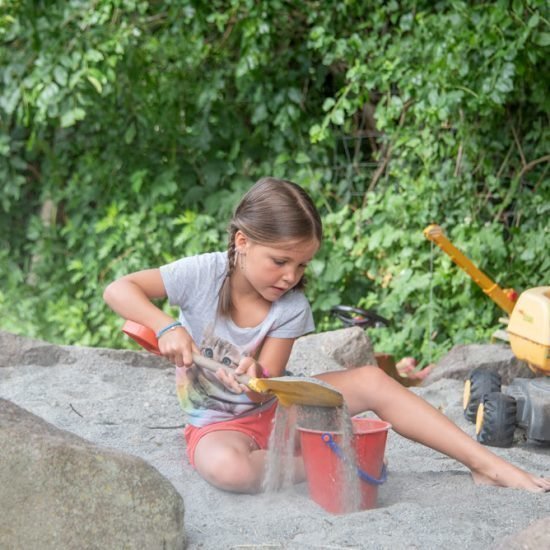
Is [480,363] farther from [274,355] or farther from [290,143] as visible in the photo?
[290,143]

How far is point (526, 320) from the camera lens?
2.92m

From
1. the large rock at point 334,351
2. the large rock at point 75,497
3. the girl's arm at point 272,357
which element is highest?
the large rock at point 75,497

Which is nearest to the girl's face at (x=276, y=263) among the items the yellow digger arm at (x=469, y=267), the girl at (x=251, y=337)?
the girl at (x=251, y=337)

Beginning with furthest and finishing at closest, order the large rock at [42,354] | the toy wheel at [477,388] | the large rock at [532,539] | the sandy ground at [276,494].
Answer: the large rock at [42,354]
the toy wheel at [477,388]
the sandy ground at [276,494]
the large rock at [532,539]

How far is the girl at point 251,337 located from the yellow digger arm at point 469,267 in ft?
3.70

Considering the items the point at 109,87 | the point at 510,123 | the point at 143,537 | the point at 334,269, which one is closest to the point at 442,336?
the point at 334,269

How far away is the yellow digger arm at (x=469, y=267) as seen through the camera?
3.58 meters

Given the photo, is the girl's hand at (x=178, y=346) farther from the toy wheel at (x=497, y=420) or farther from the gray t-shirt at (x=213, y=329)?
the toy wheel at (x=497, y=420)

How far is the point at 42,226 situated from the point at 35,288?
1.36ft

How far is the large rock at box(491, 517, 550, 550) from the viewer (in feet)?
5.04

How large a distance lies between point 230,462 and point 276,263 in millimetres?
475

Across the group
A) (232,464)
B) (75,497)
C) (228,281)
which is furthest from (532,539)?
(228,281)

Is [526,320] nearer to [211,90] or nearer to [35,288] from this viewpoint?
[211,90]

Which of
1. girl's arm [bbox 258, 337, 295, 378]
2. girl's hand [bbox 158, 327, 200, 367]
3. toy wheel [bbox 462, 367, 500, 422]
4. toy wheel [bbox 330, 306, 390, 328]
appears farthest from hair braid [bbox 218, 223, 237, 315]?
toy wheel [bbox 330, 306, 390, 328]
